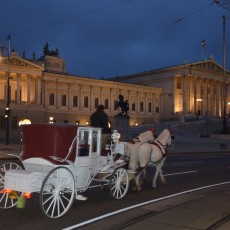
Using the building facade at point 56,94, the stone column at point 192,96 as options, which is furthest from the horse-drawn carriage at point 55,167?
the stone column at point 192,96

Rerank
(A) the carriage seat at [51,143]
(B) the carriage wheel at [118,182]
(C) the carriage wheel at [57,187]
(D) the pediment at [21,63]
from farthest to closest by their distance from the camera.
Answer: (D) the pediment at [21,63] < (B) the carriage wheel at [118,182] < (A) the carriage seat at [51,143] < (C) the carriage wheel at [57,187]

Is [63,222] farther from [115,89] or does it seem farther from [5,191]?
[115,89]

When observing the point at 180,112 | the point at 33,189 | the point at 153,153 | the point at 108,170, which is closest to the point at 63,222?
the point at 33,189

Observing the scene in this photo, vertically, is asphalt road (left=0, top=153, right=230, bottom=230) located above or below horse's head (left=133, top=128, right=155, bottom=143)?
below

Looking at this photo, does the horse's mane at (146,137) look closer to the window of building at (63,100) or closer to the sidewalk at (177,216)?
the sidewalk at (177,216)

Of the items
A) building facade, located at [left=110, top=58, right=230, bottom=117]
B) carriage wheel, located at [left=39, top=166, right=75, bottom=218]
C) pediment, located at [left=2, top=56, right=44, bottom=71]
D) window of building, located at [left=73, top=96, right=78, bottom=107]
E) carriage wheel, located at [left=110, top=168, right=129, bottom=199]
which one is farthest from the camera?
building facade, located at [left=110, top=58, right=230, bottom=117]

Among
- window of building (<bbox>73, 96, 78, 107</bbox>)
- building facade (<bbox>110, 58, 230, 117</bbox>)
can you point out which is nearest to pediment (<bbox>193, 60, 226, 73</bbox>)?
building facade (<bbox>110, 58, 230, 117</bbox>)

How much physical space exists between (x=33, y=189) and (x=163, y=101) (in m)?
101

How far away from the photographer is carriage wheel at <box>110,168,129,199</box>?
1125 centimetres

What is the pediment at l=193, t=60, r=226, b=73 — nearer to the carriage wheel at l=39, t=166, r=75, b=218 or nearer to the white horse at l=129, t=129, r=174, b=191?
the white horse at l=129, t=129, r=174, b=191

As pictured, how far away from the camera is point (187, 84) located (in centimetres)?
10812

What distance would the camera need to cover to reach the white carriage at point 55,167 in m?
8.94

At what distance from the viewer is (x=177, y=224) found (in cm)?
857

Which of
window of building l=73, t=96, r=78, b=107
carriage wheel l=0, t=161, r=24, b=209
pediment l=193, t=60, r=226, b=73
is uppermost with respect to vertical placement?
pediment l=193, t=60, r=226, b=73
